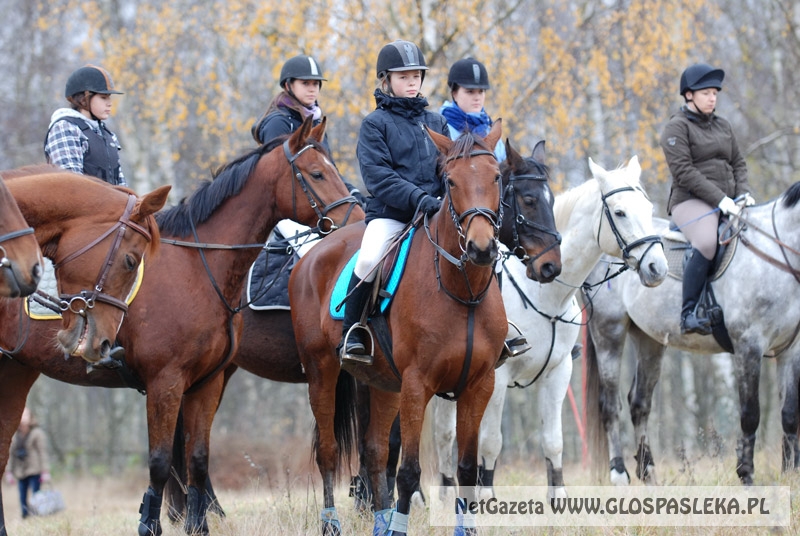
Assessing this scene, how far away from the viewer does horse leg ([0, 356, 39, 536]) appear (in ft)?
25.2

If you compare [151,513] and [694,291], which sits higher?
[694,291]

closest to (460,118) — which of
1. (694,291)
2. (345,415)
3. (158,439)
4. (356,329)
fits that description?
(356,329)

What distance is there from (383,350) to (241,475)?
14317 mm

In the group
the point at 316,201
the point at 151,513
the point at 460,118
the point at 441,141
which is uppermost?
the point at 460,118

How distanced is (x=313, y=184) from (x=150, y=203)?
4.44 ft

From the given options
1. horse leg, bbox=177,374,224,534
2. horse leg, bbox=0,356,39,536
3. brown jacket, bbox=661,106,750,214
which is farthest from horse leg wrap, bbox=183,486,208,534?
brown jacket, bbox=661,106,750,214

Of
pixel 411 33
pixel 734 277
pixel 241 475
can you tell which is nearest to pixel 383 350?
pixel 734 277

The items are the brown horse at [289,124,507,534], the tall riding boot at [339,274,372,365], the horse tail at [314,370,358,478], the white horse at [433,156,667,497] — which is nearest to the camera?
the brown horse at [289,124,507,534]

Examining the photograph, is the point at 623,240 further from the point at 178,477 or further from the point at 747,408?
the point at 178,477

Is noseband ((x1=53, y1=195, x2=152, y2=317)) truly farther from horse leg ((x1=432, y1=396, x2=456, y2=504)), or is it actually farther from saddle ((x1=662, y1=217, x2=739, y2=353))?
saddle ((x1=662, y1=217, x2=739, y2=353))

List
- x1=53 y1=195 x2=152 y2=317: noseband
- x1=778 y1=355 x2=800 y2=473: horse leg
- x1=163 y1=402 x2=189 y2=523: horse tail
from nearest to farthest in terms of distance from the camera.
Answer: x1=53 y1=195 x2=152 y2=317: noseband < x1=163 y1=402 x2=189 y2=523: horse tail < x1=778 y1=355 x2=800 y2=473: horse leg

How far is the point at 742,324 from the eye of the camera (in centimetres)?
911

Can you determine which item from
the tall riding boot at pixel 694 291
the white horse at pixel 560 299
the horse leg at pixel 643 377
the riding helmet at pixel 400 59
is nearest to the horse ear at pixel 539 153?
the white horse at pixel 560 299

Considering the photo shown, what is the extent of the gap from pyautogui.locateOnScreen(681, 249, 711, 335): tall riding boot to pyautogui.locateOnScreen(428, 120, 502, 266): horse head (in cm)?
405
